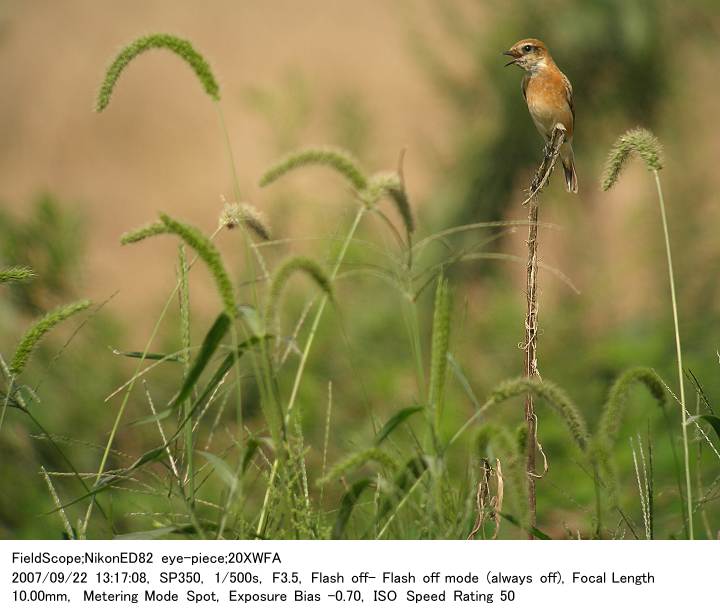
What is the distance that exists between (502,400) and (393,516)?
217 mm

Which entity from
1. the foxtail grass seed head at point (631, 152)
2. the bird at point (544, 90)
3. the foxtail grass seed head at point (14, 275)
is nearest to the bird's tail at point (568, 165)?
the bird at point (544, 90)

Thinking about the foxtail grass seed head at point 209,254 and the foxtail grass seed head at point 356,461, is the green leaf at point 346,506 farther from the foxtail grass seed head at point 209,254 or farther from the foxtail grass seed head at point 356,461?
the foxtail grass seed head at point 209,254

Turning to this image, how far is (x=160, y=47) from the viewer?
1441 mm

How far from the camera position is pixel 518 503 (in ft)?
4.10

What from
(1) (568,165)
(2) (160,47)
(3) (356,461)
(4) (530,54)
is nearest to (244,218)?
(2) (160,47)

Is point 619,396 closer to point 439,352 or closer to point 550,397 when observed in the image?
point 550,397

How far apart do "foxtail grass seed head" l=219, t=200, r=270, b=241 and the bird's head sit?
112cm

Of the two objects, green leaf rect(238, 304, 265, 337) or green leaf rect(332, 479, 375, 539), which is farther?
green leaf rect(332, 479, 375, 539)

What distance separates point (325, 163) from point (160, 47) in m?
0.26

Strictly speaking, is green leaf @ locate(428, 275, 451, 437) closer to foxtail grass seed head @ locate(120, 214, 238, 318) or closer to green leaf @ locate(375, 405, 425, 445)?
green leaf @ locate(375, 405, 425, 445)

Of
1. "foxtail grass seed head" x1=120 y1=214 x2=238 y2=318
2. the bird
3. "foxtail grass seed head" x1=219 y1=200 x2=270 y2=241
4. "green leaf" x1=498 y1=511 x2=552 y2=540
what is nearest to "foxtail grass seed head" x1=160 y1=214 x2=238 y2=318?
"foxtail grass seed head" x1=120 y1=214 x2=238 y2=318

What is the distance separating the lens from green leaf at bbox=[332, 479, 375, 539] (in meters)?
1.45
